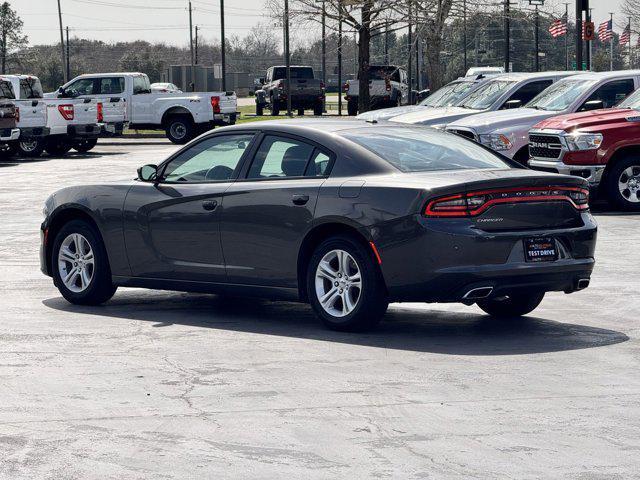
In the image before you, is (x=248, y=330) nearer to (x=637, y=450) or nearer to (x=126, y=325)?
(x=126, y=325)

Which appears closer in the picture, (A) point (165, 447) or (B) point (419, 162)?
(A) point (165, 447)

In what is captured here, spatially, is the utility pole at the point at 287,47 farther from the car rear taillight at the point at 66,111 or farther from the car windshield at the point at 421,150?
the car windshield at the point at 421,150

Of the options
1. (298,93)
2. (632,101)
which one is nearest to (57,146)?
(632,101)

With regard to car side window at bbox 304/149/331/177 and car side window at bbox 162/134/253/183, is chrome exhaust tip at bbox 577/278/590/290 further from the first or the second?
car side window at bbox 162/134/253/183

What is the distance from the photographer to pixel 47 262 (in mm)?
11125

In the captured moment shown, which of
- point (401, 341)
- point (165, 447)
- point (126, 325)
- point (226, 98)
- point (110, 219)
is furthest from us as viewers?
point (226, 98)

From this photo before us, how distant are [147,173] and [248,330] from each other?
1668 mm

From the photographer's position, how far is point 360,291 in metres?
9.14

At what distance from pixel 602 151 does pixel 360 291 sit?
10327 millimetres

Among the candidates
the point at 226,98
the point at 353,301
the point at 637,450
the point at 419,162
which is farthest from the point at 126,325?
the point at 226,98

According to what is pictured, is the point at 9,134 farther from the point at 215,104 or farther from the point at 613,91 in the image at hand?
the point at 613,91

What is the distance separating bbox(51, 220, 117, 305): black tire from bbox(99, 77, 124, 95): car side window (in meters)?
30.5

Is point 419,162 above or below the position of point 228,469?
above

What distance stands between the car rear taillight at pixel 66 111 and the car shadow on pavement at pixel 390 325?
993 inches
